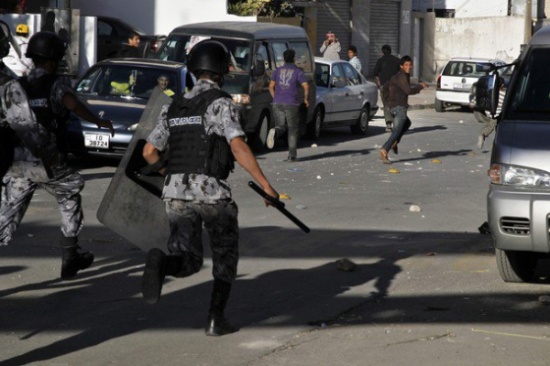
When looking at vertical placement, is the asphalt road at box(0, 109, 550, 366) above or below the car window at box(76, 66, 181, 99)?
below

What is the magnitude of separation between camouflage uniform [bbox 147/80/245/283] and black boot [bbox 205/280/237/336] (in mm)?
62

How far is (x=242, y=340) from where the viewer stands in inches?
278

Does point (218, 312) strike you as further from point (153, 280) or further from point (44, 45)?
point (44, 45)

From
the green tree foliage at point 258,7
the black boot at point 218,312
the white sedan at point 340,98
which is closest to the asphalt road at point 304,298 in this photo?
the black boot at point 218,312

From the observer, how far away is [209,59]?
22.5 feet

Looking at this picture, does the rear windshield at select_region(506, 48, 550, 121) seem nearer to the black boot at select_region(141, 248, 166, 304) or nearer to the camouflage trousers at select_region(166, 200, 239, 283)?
the camouflage trousers at select_region(166, 200, 239, 283)

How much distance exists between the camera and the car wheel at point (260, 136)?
64.7 ft

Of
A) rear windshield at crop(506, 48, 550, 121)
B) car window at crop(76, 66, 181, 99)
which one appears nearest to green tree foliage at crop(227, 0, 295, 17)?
car window at crop(76, 66, 181, 99)

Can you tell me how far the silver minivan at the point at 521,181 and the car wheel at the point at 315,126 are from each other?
41.5ft

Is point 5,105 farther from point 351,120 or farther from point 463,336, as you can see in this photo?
point 351,120

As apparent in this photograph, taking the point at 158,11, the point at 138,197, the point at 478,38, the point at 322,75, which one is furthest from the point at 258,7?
the point at 138,197

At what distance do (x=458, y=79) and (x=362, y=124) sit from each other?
7558 millimetres

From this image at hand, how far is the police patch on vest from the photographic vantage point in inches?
267

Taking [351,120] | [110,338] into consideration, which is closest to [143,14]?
[351,120]
